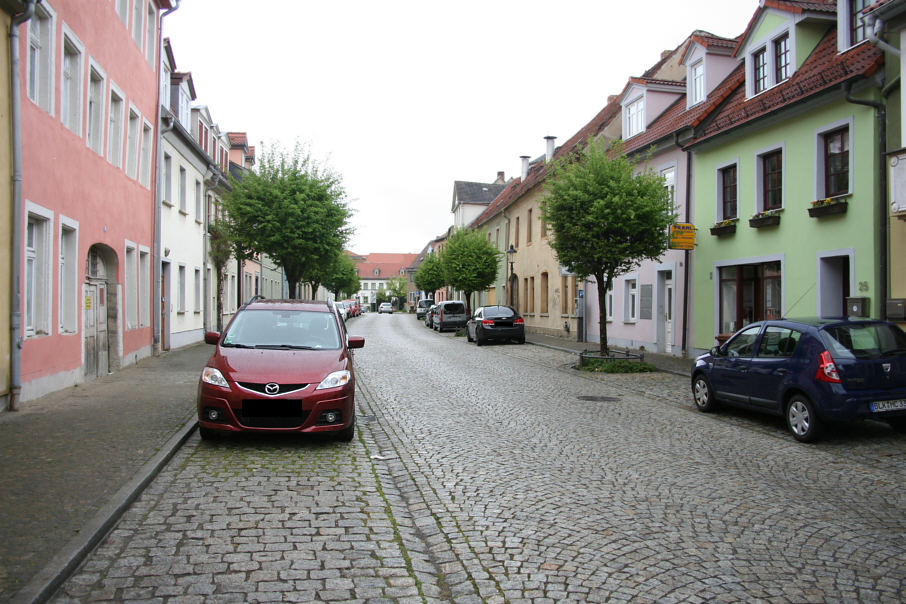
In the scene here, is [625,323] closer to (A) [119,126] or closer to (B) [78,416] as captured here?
(A) [119,126]

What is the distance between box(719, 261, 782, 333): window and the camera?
53.9 ft

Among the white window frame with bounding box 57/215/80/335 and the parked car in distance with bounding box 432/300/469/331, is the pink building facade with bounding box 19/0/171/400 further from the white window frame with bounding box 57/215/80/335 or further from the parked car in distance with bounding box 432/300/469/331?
the parked car in distance with bounding box 432/300/469/331

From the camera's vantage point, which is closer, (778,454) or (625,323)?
(778,454)

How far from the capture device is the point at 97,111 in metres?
13.6

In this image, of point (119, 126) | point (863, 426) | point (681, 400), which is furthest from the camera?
point (119, 126)

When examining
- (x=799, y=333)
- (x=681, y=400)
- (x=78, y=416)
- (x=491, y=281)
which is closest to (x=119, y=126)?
(x=78, y=416)

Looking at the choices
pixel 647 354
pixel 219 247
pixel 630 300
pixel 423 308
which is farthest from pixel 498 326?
pixel 423 308

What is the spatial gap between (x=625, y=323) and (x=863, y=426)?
46.5 feet

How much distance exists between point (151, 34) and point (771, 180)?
15.8 m

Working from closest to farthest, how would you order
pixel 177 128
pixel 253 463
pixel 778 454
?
1. pixel 253 463
2. pixel 778 454
3. pixel 177 128

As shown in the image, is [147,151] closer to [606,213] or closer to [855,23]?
[606,213]

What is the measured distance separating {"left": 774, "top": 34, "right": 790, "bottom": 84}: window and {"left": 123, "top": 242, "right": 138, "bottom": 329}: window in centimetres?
1574

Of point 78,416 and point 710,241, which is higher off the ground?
point 710,241

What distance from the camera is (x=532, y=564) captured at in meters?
4.30
